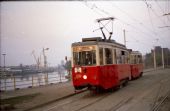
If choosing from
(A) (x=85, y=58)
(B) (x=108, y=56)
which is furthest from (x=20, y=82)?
(B) (x=108, y=56)

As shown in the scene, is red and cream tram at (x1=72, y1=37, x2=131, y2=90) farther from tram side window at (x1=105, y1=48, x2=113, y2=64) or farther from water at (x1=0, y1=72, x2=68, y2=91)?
water at (x1=0, y1=72, x2=68, y2=91)

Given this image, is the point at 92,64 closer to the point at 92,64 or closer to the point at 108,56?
the point at 92,64

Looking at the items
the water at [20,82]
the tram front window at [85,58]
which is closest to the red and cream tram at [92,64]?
the tram front window at [85,58]

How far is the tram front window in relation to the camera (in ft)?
56.7

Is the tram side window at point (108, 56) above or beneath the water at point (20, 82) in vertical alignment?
above

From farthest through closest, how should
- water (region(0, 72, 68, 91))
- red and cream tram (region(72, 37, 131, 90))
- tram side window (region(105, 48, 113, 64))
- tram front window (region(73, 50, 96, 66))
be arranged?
water (region(0, 72, 68, 91)), tram side window (region(105, 48, 113, 64)), tram front window (region(73, 50, 96, 66)), red and cream tram (region(72, 37, 131, 90))

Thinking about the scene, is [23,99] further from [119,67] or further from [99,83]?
[119,67]

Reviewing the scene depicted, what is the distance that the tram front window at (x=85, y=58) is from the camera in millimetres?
17281

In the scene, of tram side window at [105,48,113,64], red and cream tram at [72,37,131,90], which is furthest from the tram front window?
tram side window at [105,48,113,64]

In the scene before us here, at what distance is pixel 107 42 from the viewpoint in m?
18.7

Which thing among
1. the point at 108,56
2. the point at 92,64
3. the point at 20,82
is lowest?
the point at 20,82

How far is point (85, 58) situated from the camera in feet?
57.4

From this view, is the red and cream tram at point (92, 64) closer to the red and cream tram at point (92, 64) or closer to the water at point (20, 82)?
the red and cream tram at point (92, 64)

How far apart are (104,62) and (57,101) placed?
3.74m
